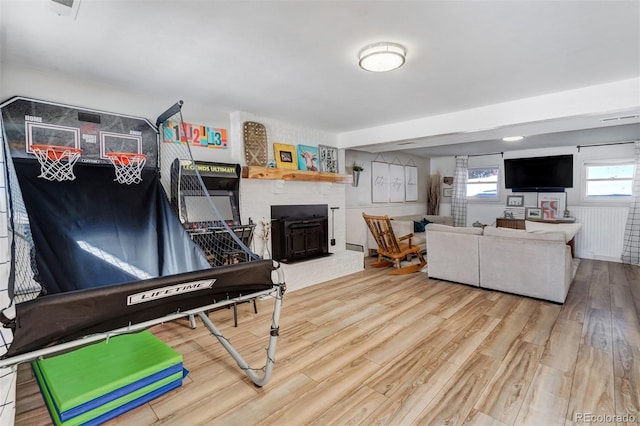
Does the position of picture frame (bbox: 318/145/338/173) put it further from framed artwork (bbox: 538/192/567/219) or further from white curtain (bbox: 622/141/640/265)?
white curtain (bbox: 622/141/640/265)

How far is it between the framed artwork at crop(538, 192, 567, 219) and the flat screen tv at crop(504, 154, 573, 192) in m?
0.11

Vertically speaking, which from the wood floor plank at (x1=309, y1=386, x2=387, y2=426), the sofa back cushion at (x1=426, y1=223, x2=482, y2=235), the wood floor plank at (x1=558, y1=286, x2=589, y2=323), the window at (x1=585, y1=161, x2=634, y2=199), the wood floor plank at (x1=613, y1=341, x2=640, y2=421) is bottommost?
the wood floor plank at (x1=558, y1=286, x2=589, y2=323)

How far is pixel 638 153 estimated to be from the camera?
5633mm

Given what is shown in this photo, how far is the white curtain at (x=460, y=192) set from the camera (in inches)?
307

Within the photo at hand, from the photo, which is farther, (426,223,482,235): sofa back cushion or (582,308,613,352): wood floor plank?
(426,223,482,235): sofa back cushion

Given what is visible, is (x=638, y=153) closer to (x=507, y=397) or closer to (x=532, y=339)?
(x=532, y=339)

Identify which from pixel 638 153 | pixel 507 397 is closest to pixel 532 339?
pixel 507 397

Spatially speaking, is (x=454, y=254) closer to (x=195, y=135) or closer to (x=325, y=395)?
(x=325, y=395)

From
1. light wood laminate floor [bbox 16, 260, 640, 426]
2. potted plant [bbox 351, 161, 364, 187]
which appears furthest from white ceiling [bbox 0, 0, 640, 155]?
potted plant [bbox 351, 161, 364, 187]

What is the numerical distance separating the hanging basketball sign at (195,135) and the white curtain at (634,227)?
23.6 feet

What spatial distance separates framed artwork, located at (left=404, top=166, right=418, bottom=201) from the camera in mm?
7520

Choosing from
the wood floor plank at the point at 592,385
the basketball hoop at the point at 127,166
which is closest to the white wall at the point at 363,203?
the basketball hoop at the point at 127,166

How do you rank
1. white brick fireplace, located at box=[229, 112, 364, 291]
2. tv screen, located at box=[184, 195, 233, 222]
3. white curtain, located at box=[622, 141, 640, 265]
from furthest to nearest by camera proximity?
1. white curtain, located at box=[622, 141, 640, 265]
2. white brick fireplace, located at box=[229, 112, 364, 291]
3. tv screen, located at box=[184, 195, 233, 222]

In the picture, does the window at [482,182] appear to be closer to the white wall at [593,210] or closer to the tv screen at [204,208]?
the white wall at [593,210]
